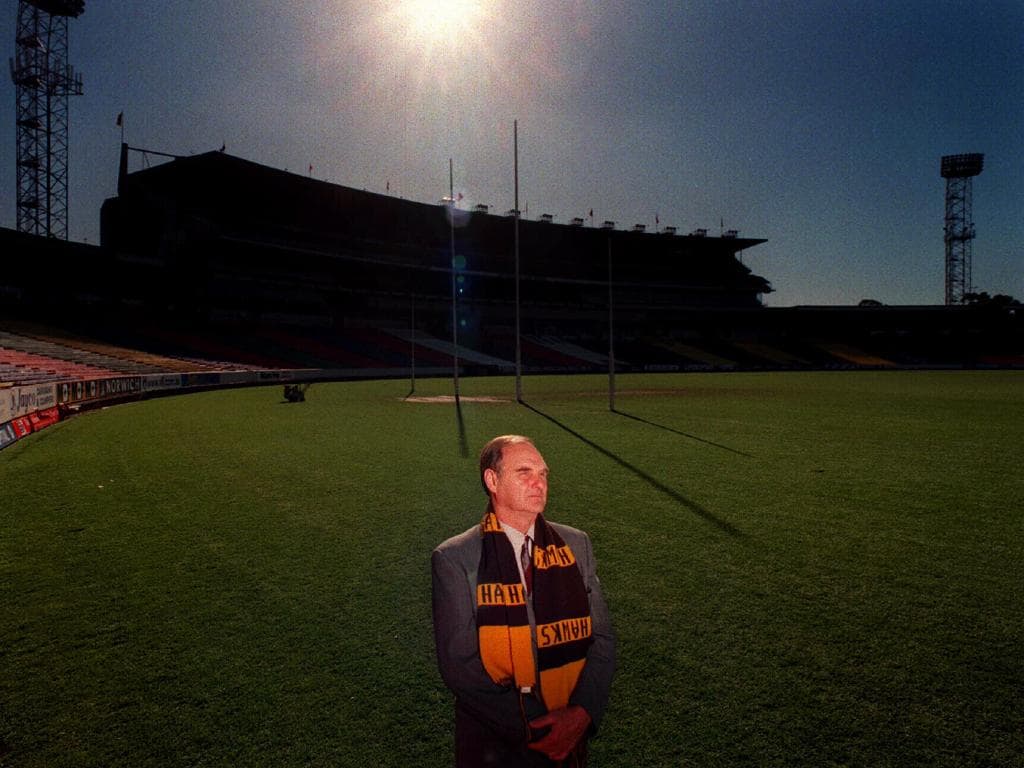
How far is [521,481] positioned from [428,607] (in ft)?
10.5

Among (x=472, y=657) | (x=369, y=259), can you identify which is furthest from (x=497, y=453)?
(x=369, y=259)

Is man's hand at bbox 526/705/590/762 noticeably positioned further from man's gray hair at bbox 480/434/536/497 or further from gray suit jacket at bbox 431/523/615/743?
man's gray hair at bbox 480/434/536/497

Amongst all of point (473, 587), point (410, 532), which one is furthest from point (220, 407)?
point (473, 587)

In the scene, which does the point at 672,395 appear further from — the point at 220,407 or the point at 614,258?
the point at 614,258

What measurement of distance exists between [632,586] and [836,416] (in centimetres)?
1700

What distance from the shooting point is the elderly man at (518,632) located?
2240mm

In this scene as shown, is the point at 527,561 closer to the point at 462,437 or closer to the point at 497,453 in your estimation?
the point at 497,453

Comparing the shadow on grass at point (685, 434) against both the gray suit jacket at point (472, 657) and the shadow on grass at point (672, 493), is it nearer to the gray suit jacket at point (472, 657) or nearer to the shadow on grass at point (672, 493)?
the shadow on grass at point (672, 493)

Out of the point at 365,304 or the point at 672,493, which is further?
the point at 365,304

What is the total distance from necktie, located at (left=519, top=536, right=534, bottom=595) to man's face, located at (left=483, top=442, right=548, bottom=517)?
147 millimetres

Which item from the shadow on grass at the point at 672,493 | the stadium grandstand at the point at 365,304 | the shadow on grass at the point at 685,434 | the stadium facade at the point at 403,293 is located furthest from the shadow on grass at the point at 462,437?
the stadium facade at the point at 403,293

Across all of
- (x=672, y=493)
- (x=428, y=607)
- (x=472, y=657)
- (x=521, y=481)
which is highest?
(x=521, y=481)

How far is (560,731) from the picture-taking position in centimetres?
222

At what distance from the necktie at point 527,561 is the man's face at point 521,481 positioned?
0.48ft
